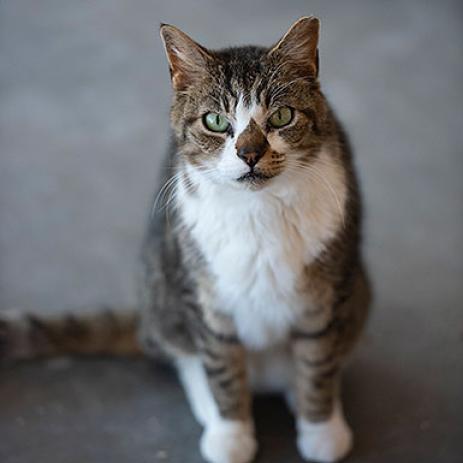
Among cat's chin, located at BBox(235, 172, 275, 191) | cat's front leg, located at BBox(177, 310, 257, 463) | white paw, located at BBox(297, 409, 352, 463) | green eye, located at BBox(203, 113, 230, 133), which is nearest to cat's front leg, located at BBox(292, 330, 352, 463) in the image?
white paw, located at BBox(297, 409, 352, 463)

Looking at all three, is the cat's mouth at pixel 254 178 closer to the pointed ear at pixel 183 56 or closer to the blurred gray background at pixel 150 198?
the pointed ear at pixel 183 56

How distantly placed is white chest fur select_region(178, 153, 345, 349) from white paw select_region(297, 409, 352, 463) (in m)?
0.29

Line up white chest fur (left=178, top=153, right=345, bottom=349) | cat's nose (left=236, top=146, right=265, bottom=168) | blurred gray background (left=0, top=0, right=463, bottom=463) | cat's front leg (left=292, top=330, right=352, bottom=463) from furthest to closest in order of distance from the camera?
blurred gray background (left=0, top=0, right=463, bottom=463), cat's front leg (left=292, top=330, right=352, bottom=463), white chest fur (left=178, top=153, right=345, bottom=349), cat's nose (left=236, top=146, right=265, bottom=168)

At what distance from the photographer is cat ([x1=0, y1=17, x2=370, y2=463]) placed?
4.66 feet

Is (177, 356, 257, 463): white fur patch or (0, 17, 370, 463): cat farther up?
(0, 17, 370, 463): cat

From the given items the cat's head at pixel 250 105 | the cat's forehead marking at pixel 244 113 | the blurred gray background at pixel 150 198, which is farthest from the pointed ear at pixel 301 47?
the blurred gray background at pixel 150 198

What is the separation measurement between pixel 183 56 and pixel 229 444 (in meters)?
0.82

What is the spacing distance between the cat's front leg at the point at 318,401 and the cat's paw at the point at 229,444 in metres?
0.12

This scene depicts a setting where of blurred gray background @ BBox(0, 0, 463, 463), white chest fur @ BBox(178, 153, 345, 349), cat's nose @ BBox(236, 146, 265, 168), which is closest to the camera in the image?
cat's nose @ BBox(236, 146, 265, 168)

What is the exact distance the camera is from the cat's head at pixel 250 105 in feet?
4.57

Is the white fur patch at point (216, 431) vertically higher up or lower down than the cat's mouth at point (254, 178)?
lower down

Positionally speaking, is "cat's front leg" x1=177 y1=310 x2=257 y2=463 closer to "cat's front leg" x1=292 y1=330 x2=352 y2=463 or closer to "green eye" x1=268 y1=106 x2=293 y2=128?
"cat's front leg" x1=292 y1=330 x2=352 y2=463

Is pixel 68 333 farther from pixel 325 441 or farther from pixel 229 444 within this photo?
pixel 325 441

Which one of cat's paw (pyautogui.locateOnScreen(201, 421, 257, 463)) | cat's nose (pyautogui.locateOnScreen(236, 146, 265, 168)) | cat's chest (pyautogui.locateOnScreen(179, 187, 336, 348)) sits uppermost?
cat's nose (pyautogui.locateOnScreen(236, 146, 265, 168))
